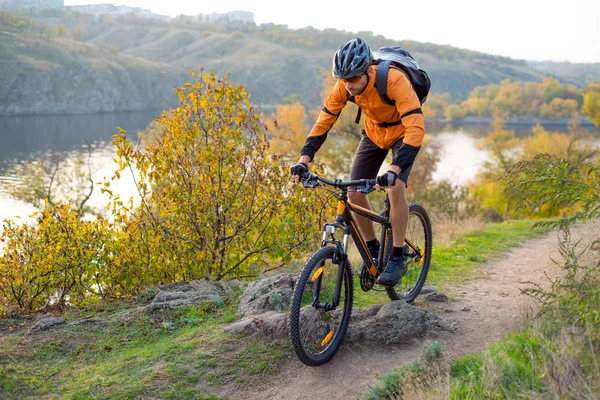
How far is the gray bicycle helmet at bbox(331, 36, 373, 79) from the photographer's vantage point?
4.15 m

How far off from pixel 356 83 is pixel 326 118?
0.44 meters

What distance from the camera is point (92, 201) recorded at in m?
37.6

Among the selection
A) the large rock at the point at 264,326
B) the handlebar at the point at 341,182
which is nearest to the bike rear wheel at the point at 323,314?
the large rock at the point at 264,326

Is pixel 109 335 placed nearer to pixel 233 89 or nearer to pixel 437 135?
pixel 233 89

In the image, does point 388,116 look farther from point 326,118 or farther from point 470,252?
point 470,252

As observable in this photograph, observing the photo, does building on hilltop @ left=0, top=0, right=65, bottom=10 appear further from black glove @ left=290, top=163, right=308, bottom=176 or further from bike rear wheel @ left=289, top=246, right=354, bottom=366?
bike rear wheel @ left=289, top=246, right=354, bottom=366

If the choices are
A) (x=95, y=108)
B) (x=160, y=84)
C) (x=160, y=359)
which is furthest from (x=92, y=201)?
(x=160, y=84)

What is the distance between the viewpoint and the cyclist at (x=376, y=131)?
4188 millimetres

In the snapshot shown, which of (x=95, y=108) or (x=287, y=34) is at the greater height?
(x=287, y=34)

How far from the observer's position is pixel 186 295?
19.1ft

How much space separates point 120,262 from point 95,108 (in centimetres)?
9646

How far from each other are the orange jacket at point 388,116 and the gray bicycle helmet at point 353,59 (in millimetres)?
207

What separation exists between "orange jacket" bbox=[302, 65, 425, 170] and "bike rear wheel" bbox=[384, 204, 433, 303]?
3.23 ft

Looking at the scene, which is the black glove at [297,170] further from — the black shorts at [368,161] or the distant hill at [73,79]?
the distant hill at [73,79]
